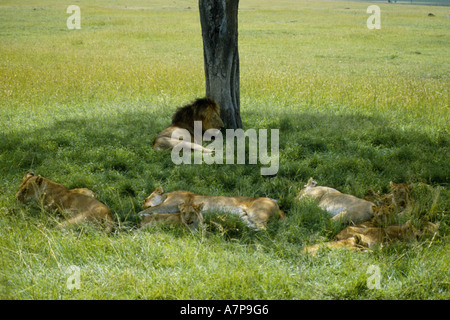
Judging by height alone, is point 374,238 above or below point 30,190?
below

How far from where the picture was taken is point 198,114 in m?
9.03

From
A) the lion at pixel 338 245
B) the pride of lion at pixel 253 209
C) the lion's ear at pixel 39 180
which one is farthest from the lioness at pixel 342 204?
the lion's ear at pixel 39 180

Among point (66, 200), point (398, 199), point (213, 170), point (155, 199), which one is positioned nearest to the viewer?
point (66, 200)

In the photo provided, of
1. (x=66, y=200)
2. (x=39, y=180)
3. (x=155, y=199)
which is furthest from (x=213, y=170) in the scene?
(x=39, y=180)

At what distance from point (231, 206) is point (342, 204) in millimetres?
1418

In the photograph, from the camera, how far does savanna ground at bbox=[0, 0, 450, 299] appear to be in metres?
4.14

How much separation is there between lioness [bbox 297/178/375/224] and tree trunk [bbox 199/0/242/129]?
382 centimetres

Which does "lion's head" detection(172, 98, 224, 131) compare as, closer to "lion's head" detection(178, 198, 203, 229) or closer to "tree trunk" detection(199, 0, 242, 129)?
"tree trunk" detection(199, 0, 242, 129)

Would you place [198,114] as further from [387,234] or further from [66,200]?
[387,234]

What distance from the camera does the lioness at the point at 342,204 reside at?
571 cm

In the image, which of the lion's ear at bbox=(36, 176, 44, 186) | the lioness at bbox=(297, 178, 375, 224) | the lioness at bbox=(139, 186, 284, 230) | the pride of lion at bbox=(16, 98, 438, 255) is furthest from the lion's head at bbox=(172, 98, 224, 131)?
the lion's ear at bbox=(36, 176, 44, 186)

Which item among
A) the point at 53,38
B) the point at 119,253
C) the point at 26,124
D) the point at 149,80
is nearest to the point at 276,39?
the point at 53,38

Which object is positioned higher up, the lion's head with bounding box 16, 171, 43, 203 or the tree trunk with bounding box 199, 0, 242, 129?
the tree trunk with bounding box 199, 0, 242, 129

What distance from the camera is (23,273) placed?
14.0 feet
